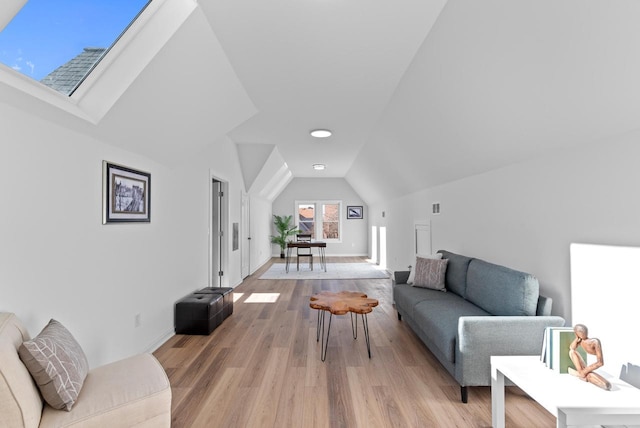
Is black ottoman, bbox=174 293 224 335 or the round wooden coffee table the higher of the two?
the round wooden coffee table

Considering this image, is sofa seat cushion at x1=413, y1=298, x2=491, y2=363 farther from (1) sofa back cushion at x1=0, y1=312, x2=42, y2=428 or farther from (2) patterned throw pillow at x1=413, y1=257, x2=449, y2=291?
(1) sofa back cushion at x1=0, y1=312, x2=42, y2=428

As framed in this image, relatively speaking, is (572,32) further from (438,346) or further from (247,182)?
(247,182)

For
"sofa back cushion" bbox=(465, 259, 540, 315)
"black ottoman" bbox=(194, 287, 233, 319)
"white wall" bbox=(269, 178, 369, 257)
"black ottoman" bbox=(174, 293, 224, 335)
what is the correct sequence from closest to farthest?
"sofa back cushion" bbox=(465, 259, 540, 315), "black ottoman" bbox=(174, 293, 224, 335), "black ottoman" bbox=(194, 287, 233, 319), "white wall" bbox=(269, 178, 369, 257)

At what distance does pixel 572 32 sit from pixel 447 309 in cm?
217

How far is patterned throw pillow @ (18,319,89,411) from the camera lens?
1421mm

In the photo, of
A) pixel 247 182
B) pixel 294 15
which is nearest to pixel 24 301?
pixel 294 15

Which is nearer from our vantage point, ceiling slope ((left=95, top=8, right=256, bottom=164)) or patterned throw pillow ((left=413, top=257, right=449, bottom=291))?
ceiling slope ((left=95, top=8, right=256, bottom=164))

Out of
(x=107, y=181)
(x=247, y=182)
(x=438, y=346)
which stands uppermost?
(x=247, y=182)

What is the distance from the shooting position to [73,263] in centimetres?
214

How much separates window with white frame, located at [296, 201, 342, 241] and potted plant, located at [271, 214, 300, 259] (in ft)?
1.32

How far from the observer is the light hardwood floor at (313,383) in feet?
6.71

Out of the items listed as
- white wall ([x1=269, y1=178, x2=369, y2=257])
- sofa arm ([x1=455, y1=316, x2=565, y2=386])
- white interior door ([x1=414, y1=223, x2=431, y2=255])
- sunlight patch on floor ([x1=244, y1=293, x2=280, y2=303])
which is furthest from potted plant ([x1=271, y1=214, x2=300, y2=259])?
sofa arm ([x1=455, y1=316, x2=565, y2=386])

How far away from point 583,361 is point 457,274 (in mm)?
1779

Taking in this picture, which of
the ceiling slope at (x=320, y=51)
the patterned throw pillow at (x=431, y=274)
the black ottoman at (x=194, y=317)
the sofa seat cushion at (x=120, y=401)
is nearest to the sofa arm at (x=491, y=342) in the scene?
the patterned throw pillow at (x=431, y=274)
